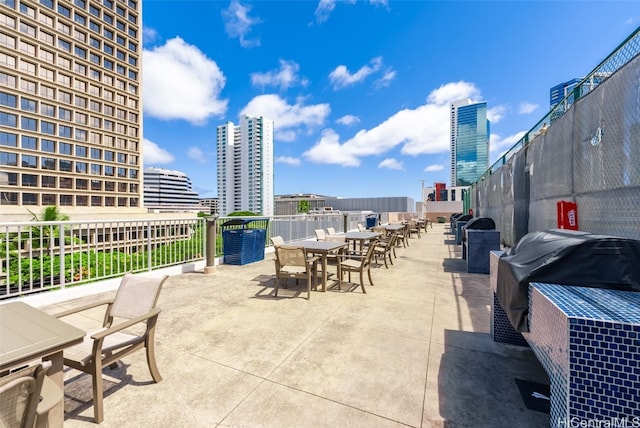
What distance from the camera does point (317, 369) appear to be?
2.43 meters

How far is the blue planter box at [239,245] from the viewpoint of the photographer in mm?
6934

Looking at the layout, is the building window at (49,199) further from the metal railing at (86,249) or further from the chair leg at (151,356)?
the chair leg at (151,356)

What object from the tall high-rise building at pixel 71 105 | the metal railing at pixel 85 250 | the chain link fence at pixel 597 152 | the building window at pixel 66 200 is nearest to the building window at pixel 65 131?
the tall high-rise building at pixel 71 105

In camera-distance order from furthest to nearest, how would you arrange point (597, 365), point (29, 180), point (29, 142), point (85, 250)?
point (29, 142), point (29, 180), point (85, 250), point (597, 365)

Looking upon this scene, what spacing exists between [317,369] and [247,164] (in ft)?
375

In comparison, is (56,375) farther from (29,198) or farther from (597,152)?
(29,198)

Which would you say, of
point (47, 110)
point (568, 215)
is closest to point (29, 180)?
point (47, 110)

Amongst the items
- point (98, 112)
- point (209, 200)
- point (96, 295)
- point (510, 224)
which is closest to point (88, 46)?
point (98, 112)

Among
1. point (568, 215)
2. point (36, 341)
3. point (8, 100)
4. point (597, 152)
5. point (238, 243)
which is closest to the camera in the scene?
point (36, 341)

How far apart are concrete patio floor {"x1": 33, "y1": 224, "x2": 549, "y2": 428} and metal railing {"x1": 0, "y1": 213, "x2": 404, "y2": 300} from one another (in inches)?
27.0

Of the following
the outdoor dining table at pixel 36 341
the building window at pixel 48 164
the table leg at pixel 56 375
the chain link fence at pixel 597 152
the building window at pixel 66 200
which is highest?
the building window at pixel 48 164

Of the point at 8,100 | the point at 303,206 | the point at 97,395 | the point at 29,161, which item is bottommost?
the point at 97,395

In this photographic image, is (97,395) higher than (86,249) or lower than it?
lower

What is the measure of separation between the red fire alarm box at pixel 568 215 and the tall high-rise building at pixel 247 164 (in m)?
105
